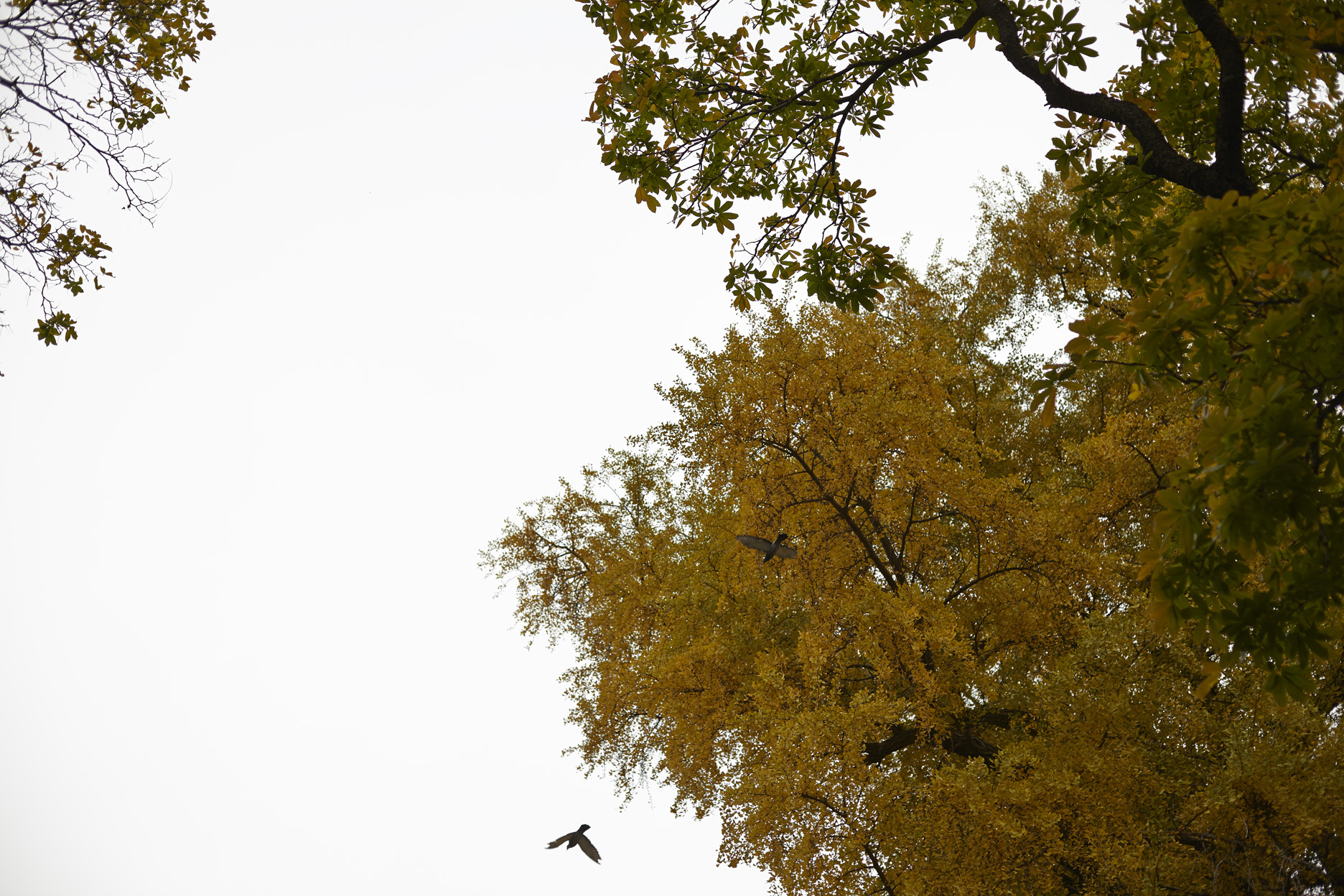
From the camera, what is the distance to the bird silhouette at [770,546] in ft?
24.1

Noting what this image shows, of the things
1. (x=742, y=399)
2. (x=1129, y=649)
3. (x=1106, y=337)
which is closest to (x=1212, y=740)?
(x=1129, y=649)

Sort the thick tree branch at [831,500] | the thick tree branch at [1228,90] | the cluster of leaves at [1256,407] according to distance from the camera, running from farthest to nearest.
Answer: the thick tree branch at [831,500] < the thick tree branch at [1228,90] < the cluster of leaves at [1256,407]

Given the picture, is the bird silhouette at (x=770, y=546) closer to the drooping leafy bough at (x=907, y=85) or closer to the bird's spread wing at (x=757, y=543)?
the bird's spread wing at (x=757, y=543)

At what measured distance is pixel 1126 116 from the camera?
358 cm

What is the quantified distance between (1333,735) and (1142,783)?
5.37 feet

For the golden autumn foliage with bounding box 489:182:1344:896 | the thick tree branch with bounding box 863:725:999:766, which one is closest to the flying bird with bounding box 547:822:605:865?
the golden autumn foliage with bounding box 489:182:1344:896

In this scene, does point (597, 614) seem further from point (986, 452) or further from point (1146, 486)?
point (1146, 486)

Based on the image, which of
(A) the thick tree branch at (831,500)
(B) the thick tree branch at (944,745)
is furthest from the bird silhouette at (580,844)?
(A) the thick tree branch at (831,500)

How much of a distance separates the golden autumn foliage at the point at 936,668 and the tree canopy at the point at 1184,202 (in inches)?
87.9

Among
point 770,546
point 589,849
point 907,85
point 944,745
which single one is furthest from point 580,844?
point 907,85

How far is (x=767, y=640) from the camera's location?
925 cm

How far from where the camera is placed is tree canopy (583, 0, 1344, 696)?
2.21m

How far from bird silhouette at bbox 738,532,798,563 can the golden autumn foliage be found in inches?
12.4

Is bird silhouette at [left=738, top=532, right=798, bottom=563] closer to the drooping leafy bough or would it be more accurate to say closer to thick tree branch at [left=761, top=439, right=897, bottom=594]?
thick tree branch at [left=761, top=439, right=897, bottom=594]
